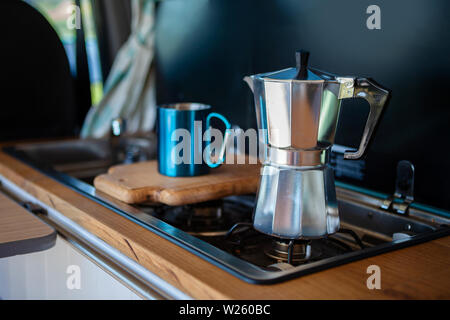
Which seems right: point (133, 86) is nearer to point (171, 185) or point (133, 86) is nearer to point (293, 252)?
point (171, 185)

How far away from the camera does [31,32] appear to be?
1.55 metres

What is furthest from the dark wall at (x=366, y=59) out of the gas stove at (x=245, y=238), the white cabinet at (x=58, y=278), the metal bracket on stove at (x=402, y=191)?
the white cabinet at (x=58, y=278)

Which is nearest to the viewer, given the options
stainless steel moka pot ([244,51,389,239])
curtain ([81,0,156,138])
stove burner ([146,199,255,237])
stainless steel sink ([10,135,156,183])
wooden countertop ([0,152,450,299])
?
wooden countertop ([0,152,450,299])

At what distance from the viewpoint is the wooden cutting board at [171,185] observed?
93 cm

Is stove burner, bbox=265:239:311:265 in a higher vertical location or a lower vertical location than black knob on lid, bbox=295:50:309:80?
lower

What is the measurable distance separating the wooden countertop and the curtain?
2.61 ft

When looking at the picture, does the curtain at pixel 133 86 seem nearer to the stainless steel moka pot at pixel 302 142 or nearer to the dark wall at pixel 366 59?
the dark wall at pixel 366 59

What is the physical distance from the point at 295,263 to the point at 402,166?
0.27 metres

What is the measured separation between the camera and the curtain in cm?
158

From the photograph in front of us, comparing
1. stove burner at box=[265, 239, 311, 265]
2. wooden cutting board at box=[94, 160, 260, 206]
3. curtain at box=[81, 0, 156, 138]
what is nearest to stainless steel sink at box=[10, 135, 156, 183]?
curtain at box=[81, 0, 156, 138]

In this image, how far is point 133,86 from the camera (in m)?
1.62

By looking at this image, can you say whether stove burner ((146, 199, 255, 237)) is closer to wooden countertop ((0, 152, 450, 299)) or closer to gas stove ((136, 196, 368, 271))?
gas stove ((136, 196, 368, 271))
